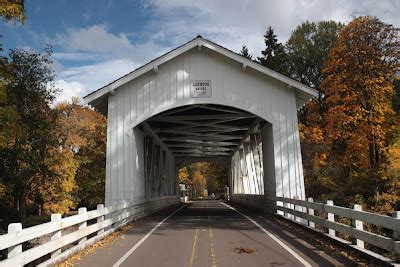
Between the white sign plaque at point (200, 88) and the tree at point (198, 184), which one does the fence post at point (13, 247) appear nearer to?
the white sign plaque at point (200, 88)

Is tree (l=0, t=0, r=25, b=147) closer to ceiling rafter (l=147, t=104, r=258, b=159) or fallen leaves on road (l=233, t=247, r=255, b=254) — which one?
ceiling rafter (l=147, t=104, r=258, b=159)

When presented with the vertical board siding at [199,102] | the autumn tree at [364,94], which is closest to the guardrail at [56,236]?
the vertical board siding at [199,102]

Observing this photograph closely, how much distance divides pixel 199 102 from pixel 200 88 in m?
0.54

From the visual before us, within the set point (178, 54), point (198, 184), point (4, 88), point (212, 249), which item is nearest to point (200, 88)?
point (178, 54)

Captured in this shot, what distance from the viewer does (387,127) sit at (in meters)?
22.6

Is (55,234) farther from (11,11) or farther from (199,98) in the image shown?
(199,98)

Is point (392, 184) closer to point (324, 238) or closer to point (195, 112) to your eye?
point (195, 112)

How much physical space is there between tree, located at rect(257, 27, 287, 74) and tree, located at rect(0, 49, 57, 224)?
2691 centimetres

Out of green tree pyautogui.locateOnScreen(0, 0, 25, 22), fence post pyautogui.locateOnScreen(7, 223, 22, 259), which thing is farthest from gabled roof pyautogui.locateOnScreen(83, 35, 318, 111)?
fence post pyautogui.locateOnScreen(7, 223, 22, 259)

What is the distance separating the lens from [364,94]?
22562 mm

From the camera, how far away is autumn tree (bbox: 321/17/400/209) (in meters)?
21.6

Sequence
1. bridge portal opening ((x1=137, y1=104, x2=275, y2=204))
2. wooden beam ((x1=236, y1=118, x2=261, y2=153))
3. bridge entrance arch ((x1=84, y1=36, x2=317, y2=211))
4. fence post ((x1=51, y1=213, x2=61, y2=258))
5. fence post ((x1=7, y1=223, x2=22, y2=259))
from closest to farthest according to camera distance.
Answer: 1. fence post ((x1=7, y1=223, x2=22, y2=259))
2. fence post ((x1=51, y1=213, x2=61, y2=258))
3. bridge entrance arch ((x1=84, y1=36, x2=317, y2=211))
4. bridge portal opening ((x1=137, y1=104, x2=275, y2=204))
5. wooden beam ((x1=236, y1=118, x2=261, y2=153))

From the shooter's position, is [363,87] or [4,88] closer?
[4,88]

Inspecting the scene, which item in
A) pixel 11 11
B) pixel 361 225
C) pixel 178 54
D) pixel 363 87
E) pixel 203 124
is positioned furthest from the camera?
pixel 363 87
